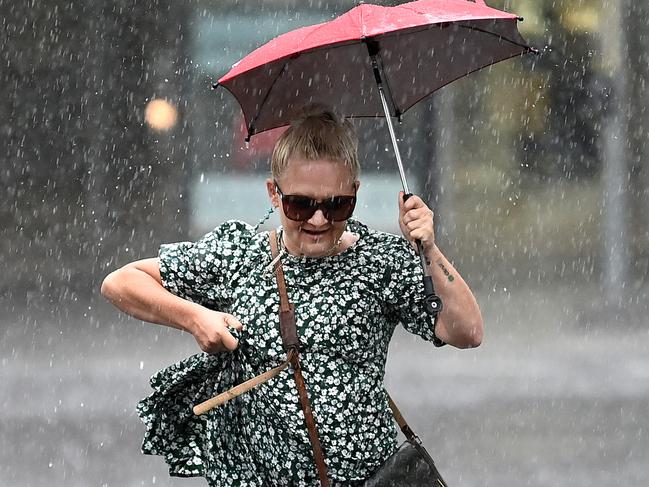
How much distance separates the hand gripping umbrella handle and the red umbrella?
0.26 m

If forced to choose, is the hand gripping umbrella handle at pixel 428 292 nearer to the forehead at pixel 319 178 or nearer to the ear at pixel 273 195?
the forehead at pixel 319 178

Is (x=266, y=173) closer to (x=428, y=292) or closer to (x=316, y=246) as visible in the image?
(x=316, y=246)

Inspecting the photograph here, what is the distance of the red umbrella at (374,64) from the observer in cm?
312

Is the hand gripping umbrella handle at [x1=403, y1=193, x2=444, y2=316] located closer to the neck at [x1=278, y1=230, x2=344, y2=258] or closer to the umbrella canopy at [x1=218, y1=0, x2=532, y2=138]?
the neck at [x1=278, y1=230, x2=344, y2=258]

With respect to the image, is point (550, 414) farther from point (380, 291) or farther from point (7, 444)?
point (380, 291)

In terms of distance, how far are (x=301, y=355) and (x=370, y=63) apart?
0.84 m

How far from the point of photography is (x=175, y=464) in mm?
3285

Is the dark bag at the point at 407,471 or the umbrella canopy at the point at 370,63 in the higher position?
the umbrella canopy at the point at 370,63

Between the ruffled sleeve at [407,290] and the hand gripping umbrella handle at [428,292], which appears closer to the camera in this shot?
the hand gripping umbrella handle at [428,292]

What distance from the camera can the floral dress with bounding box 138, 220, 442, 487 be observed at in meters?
3.04

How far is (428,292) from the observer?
2947 mm

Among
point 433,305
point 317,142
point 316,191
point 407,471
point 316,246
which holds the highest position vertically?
point 317,142

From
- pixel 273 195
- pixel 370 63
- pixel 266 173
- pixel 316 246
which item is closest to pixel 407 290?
pixel 316 246

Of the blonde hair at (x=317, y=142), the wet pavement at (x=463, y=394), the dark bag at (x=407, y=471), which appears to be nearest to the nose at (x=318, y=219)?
the blonde hair at (x=317, y=142)
